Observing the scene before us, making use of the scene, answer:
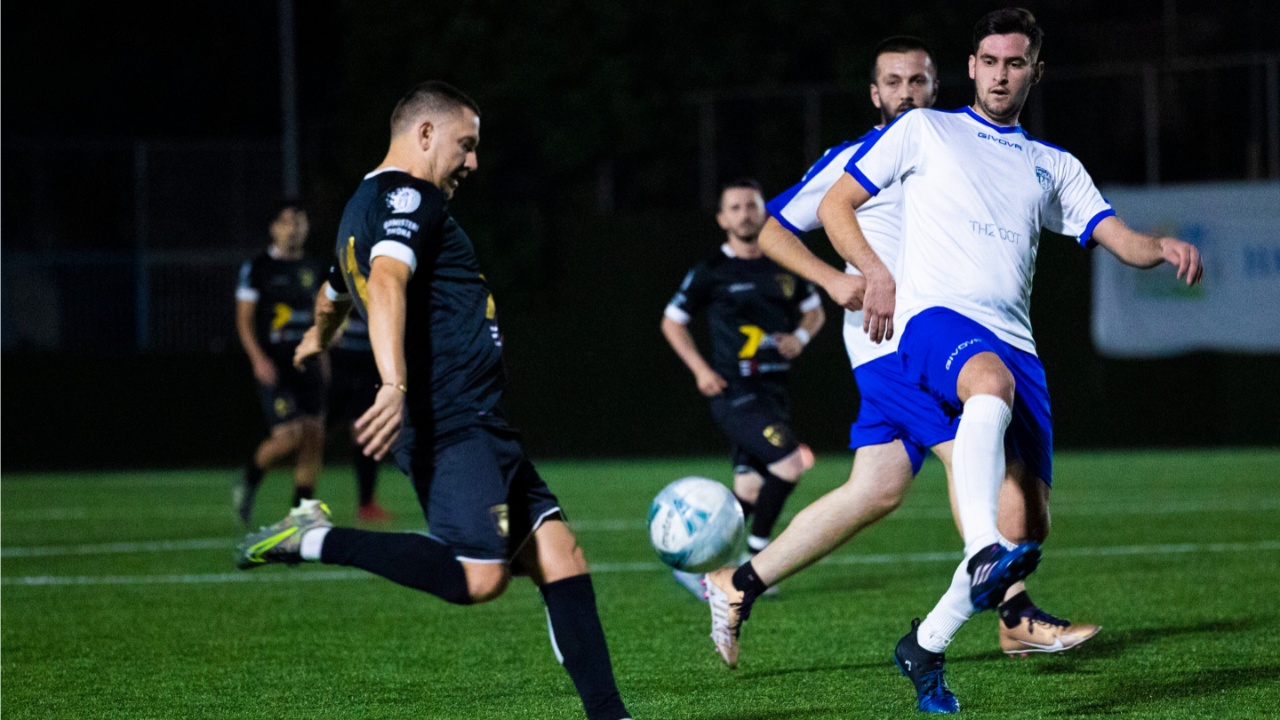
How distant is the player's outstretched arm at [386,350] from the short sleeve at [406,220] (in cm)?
4

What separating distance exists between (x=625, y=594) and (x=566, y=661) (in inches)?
145

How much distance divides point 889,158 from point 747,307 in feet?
12.6

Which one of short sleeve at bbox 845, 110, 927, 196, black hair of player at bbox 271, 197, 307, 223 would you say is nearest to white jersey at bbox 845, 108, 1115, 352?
short sleeve at bbox 845, 110, 927, 196

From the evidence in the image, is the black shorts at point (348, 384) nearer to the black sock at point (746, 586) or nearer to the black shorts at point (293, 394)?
the black shorts at point (293, 394)

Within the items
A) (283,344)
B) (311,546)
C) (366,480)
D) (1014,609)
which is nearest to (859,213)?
(1014,609)

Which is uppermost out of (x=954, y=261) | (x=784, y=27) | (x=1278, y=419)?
(x=784, y=27)

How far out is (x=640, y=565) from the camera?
9.52m

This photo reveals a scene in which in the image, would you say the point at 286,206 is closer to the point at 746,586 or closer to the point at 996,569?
the point at 746,586

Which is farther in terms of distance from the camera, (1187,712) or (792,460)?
(792,460)

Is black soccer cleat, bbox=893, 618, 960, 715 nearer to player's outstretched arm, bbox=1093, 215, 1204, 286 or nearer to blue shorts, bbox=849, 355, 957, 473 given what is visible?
blue shorts, bbox=849, 355, 957, 473

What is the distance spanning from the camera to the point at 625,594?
817cm

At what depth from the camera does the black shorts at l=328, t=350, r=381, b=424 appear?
12.8 meters

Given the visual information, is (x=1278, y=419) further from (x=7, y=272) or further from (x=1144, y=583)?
(x=7, y=272)

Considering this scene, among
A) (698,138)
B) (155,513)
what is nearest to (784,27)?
(698,138)
